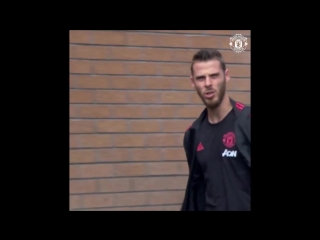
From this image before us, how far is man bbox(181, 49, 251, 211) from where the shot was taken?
176 inches

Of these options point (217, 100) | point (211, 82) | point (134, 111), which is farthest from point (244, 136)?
point (134, 111)

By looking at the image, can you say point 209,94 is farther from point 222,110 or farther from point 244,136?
point 244,136

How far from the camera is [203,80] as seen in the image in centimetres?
461

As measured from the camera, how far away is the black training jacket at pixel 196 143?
4.45 m

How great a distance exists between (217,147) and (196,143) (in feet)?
0.83

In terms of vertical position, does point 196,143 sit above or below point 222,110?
below

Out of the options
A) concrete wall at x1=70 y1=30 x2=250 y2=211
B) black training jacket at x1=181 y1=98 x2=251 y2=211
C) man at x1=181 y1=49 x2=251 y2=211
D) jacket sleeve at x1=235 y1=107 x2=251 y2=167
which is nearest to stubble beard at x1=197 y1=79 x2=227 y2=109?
man at x1=181 y1=49 x2=251 y2=211

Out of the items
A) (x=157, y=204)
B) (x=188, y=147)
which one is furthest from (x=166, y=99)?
(x=157, y=204)

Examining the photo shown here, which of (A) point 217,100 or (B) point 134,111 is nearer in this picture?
(A) point 217,100

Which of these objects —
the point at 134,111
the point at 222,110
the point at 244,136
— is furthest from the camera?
the point at 134,111

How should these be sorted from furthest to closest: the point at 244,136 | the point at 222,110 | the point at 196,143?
the point at 196,143
the point at 222,110
the point at 244,136

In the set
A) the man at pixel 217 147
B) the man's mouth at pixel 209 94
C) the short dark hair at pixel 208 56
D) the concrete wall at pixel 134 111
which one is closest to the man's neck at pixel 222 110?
the man at pixel 217 147

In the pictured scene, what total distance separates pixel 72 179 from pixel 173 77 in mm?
1311

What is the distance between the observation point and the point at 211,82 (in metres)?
4.58
